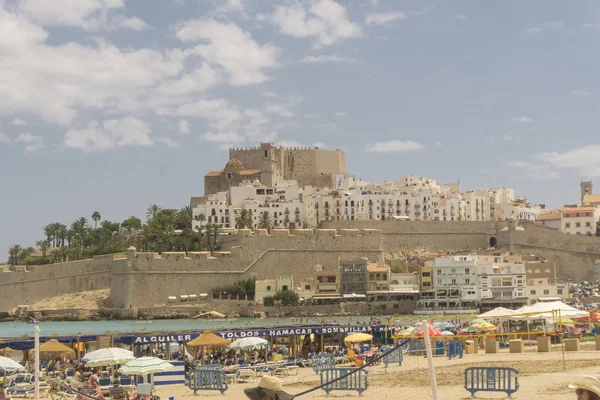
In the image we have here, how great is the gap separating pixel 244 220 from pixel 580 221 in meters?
34.3

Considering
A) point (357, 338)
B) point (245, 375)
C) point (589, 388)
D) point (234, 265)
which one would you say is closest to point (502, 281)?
point (234, 265)

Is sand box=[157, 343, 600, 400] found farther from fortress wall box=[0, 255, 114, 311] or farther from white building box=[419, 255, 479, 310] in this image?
fortress wall box=[0, 255, 114, 311]

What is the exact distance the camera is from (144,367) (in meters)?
17.1

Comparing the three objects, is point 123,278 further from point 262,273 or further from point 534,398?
point 534,398

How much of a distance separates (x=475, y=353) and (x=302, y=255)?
4653 cm

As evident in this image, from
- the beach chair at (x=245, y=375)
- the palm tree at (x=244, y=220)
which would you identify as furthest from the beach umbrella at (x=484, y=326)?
the palm tree at (x=244, y=220)

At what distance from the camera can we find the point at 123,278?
6562cm

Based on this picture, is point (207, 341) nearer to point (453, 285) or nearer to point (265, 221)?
point (453, 285)

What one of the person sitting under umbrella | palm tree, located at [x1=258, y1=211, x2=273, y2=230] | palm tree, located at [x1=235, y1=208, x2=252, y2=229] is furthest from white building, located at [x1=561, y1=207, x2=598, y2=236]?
the person sitting under umbrella

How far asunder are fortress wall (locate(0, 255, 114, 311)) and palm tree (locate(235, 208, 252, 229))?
1626cm

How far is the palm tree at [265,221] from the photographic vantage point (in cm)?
7981

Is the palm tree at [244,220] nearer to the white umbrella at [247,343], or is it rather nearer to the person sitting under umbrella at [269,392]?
the white umbrella at [247,343]

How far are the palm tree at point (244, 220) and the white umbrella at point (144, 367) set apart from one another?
6330 centimetres

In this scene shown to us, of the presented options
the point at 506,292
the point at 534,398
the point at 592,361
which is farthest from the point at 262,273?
the point at 534,398
